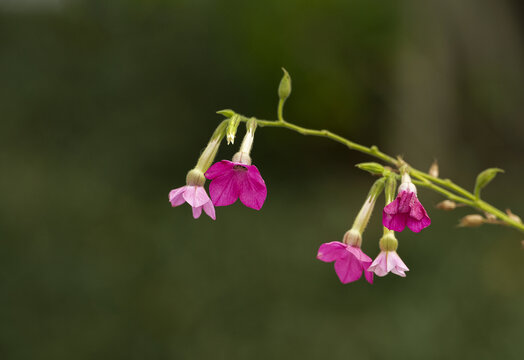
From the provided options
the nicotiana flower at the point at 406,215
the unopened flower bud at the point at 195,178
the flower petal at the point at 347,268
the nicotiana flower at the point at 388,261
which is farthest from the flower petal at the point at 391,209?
the unopened flower bud at the point at 195,178

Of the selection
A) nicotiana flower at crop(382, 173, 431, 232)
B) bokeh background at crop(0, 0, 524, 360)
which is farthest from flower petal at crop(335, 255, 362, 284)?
bokeh background at crop(0, 0, 524, 360)

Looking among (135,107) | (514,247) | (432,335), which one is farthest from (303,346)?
(135,107)

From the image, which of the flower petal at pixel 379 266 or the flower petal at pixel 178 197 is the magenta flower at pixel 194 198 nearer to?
the flower petal at pixel 178 197

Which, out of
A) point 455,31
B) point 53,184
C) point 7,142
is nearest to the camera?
point 53,184

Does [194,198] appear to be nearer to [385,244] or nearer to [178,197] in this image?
[178,197]

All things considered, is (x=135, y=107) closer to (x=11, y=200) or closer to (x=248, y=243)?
(x=11, y=200)
